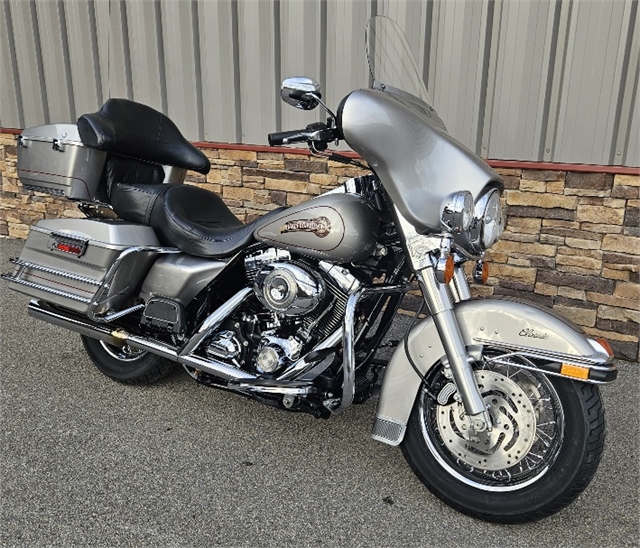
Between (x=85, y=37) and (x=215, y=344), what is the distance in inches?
167

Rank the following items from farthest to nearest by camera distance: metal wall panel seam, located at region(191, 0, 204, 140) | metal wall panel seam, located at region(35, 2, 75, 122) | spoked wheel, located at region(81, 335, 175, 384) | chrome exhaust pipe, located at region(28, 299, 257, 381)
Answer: metal wall panel seam, located at region(35, 2, 75, 122), metal wall panel seam, located at region(191, 0, 204, 140), spoked wheel, located at region(81, 335, 175, 384), chrome exhaust pipe, located at region(28, 299, 257, 381)

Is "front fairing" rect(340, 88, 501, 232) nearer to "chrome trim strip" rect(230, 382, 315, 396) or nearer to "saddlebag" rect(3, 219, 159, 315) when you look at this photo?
"chrome trim strip" rect(230, 382, 315, 396)

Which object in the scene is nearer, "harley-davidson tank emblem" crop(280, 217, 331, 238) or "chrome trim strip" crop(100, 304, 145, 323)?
"harley-davidson tank emblem" crop(280, 217, 331, 238)

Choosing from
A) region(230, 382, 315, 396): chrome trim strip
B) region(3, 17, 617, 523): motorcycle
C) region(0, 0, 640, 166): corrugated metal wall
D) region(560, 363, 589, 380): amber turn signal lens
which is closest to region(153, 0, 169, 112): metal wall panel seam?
region(0, 0, 640, 166): corrugated metal wall

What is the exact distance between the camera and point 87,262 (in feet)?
9.21

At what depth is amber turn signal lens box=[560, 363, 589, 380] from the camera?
6.45 feet

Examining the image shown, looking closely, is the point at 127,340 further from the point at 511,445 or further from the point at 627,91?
the point at 627,91

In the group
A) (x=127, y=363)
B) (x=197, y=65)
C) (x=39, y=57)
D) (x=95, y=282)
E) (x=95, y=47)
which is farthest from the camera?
(x=39, y=57)

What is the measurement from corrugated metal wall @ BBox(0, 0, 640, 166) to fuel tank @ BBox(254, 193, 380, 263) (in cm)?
198

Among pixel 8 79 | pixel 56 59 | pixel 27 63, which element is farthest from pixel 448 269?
pixel 8 79

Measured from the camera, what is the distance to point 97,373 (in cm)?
342

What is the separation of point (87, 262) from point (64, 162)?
57 centimetres

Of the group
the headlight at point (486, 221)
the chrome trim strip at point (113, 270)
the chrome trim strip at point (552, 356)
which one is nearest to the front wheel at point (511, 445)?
the chrome trim strip at point (552, 356)

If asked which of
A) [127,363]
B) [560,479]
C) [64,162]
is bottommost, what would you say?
[127,363]
